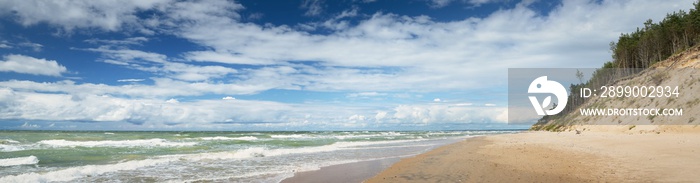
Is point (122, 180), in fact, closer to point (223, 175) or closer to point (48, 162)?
point (223, 175)

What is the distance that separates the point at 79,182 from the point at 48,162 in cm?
864

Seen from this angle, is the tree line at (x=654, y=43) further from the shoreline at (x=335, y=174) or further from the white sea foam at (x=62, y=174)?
the white sea foam at (x=62, y=174)

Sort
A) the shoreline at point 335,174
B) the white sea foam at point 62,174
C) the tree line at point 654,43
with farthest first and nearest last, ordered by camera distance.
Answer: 1. the tree line at point 654,43
2. the white sea foam at point 62,174
3. the shoreline at point 335,174

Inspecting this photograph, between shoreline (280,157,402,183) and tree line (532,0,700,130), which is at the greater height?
tree line (532,0,700,130)

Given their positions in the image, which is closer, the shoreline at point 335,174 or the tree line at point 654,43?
the shoreline at point 335,174

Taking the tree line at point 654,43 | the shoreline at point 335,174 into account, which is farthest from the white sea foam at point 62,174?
the tree line at point 654,43

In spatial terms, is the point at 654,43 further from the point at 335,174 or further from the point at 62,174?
the point at 62,174

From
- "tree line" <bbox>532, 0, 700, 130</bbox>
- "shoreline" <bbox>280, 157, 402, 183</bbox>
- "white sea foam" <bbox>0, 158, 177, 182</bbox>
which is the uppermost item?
→ "tree line" <bbox>532, 0, 700, 130</bbox>

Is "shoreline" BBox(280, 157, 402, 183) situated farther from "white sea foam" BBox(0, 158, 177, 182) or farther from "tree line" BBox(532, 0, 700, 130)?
"tree line" BBox(532, 0, 700, 130)

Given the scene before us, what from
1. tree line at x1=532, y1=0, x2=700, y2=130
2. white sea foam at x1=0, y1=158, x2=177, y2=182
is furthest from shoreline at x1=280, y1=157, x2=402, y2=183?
tree line at x1=532, y1=0, x2=700, y2=130

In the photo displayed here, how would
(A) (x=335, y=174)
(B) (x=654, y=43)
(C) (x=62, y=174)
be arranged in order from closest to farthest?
1. (A) (x=335, y=174)
2. (C) (x=62, y=174)
3. (B) (x=654, y=43)

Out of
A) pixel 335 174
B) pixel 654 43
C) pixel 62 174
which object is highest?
pixel 654 43

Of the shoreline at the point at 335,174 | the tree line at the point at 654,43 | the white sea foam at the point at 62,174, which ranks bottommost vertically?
the white sea foam at the point at 62,174

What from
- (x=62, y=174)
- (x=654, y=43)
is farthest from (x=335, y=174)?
(x=654, y=43)
